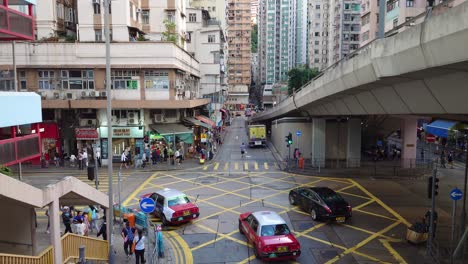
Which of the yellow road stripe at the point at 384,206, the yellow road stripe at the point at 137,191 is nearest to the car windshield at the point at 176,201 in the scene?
the yellow road stripe at the point at 137,191

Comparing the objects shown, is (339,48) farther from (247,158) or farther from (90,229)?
(90,229)

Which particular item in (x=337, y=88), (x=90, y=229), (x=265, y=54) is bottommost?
(x=90, y=229)

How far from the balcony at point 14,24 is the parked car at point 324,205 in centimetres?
1345

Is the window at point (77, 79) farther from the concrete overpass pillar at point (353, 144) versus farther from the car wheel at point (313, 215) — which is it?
the car wheel at point (313, 215)

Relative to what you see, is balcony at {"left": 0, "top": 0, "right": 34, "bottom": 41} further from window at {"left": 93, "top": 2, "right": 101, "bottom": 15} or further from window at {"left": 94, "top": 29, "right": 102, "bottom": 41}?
window at {"left": 93, "top": 2, "right": 101, "bottom": 15}

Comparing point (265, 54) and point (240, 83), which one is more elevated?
point (265, 54)

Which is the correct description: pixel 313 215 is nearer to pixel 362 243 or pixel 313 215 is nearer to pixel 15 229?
pixel 362 243

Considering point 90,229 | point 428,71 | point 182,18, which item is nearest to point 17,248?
point 90,229

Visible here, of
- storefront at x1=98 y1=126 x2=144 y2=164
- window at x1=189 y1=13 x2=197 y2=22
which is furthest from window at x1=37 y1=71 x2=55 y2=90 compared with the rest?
window at x1=189 y1=13 x2=197 y2=22

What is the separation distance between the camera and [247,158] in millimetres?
39469

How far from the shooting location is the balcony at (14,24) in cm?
1158

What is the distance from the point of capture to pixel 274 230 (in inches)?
574

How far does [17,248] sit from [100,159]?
2417 centimetres

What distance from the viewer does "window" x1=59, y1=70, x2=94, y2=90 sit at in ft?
Answer: 113
